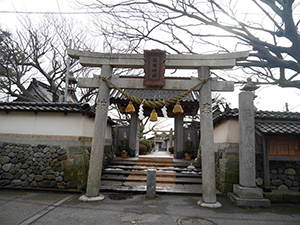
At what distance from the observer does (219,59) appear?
6.51 m

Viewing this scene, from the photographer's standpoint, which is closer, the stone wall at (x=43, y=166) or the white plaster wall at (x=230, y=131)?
the stone wall at (x=43, y=166)

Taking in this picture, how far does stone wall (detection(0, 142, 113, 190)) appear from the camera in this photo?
714 cm

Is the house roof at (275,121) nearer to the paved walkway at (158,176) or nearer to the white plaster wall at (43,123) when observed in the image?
the paved walkway at (158,176)

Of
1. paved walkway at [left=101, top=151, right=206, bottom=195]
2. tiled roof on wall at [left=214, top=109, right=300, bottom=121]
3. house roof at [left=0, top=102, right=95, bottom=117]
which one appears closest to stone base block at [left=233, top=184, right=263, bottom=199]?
paved walkway at [left=101, top=151, right=206, bottom=195]

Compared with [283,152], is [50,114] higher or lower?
higher

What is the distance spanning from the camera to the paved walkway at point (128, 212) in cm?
458

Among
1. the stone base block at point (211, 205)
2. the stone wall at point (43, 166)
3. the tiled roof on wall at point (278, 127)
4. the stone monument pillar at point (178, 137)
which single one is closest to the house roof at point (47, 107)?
the stone wall at point (43, 166)

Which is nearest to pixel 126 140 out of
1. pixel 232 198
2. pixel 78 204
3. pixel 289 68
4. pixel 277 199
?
pixel 78 204

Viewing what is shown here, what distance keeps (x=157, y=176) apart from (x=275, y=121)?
17.4 ft

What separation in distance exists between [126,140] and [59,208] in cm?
689

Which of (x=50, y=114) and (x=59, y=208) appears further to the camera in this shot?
(x=50, y=114)

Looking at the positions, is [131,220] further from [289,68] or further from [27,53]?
[27,53]

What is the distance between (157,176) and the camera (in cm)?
863

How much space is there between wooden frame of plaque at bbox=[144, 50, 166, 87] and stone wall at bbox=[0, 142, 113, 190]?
12.5ft
